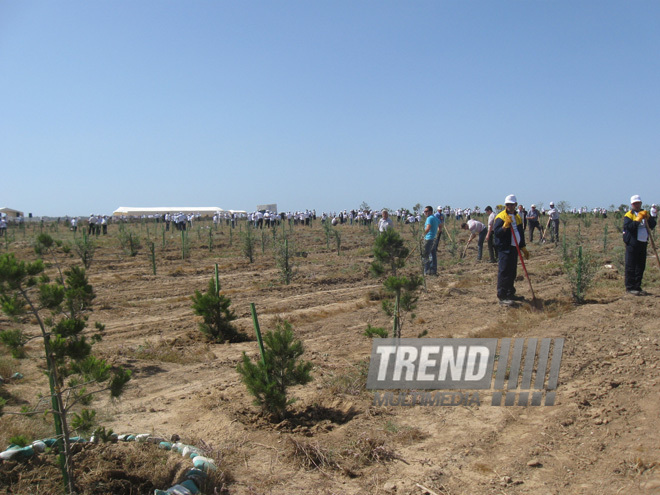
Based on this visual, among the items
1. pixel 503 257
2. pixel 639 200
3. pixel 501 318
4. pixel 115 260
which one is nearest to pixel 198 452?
pixel 501 318

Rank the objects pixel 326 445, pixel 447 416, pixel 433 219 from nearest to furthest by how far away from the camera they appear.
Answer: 1. pixel 326 445
2. pixel 447 416
3. pixel 433 219

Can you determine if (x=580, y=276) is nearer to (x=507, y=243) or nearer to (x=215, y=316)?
(x=507, y=243)

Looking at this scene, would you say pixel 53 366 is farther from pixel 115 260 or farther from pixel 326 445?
pixel 115 260

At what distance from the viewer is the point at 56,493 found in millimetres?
3199

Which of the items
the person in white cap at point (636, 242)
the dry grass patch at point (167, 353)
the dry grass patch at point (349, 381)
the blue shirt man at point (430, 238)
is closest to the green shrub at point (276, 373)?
the dry grass patch at point (349, 381)

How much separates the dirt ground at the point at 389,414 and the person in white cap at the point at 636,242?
1.11 feet

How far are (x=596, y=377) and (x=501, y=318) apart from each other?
2523 millimetres

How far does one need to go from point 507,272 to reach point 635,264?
7.22 ft

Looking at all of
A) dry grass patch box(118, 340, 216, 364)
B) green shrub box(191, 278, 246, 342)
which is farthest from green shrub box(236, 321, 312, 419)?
green shrub box(191, 278, 246, 342)

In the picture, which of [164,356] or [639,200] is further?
[639,200]

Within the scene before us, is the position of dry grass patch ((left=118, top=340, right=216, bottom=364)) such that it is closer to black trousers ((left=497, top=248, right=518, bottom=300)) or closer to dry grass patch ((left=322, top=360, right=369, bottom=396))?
dry grass patch ((left=322, top=360, right=369, bottom=396))

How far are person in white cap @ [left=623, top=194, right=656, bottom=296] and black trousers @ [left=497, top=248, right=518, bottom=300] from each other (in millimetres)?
1908

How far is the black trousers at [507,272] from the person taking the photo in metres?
7.90

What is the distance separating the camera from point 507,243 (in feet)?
25.7
